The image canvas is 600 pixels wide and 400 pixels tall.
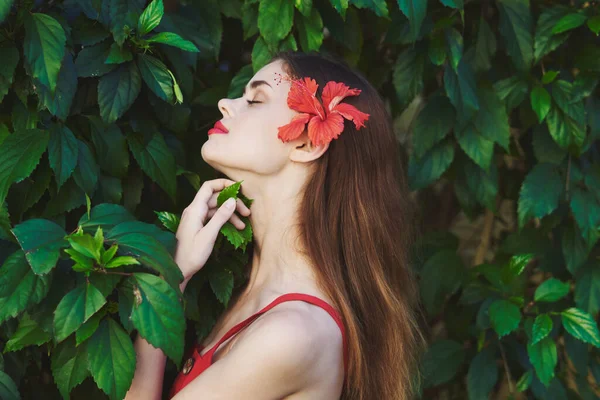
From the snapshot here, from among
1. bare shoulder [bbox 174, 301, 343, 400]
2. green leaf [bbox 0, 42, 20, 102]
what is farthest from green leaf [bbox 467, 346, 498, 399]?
green leaf [bbox 0, 42, 20, 102]

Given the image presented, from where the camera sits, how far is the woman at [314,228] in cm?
160

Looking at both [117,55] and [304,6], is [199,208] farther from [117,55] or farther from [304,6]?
[304,6]

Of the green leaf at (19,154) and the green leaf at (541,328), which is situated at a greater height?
the green leaf at (19,154)

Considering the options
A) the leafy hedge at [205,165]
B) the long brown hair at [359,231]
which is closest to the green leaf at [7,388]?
the leafy hedge at [205,165]

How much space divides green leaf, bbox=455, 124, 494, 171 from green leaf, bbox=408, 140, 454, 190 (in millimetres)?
61

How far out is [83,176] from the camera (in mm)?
1493

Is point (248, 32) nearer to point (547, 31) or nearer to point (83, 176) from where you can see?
point (83, 176)

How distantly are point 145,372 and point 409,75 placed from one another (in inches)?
37.4

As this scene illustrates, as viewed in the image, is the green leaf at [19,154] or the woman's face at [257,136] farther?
the woman's face at [257,136]

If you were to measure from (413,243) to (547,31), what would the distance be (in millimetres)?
639

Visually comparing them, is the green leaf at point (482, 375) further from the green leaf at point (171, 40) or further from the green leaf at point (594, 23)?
the green leaf at point (171, 40)

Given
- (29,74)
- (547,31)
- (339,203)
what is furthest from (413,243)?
(29,74)


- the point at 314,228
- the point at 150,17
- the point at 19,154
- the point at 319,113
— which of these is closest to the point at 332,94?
the point at 319,113

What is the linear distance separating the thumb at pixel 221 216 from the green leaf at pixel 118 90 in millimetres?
267
